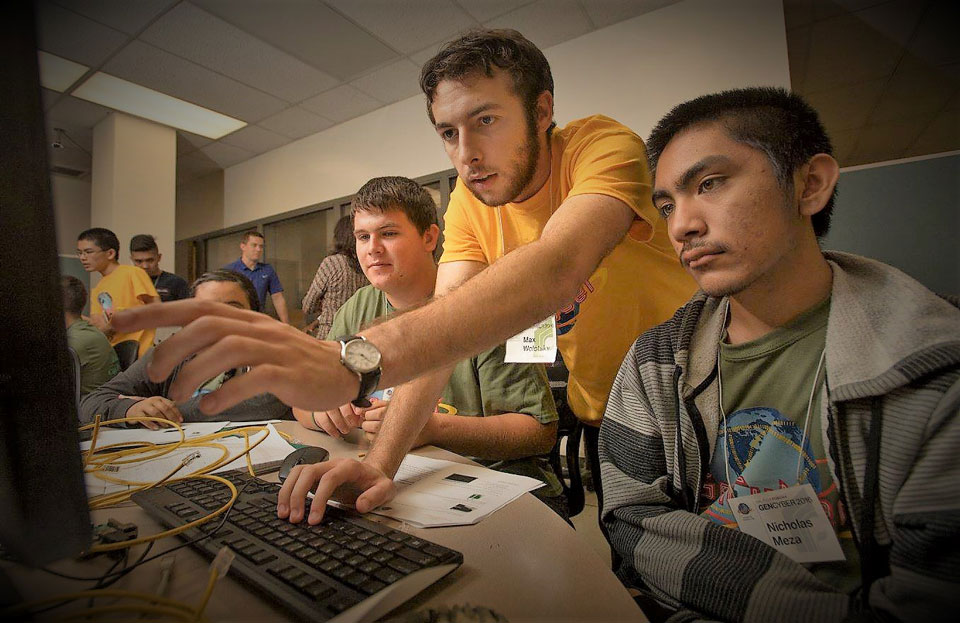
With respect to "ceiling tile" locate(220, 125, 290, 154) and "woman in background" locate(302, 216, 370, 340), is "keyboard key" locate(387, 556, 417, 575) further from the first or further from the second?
"ceiling tile" locate(220, 125, 290, 154)

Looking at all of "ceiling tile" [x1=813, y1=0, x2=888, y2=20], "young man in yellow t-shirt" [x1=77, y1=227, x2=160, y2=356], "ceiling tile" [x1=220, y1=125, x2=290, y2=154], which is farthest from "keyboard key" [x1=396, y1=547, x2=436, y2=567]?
"ceiling tile" [x1=813, y1=0, x2=888, y2=20]

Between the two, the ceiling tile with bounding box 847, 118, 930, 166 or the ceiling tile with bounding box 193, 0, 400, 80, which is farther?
the ceiling tile with bounding box 847, 118, 930, 166

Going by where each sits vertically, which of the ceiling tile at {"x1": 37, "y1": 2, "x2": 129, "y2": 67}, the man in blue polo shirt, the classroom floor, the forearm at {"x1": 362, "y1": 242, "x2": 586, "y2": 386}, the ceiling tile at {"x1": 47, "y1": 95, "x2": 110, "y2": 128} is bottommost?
the classroom floor

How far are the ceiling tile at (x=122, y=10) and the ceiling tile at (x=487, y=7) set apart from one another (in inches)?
53.6

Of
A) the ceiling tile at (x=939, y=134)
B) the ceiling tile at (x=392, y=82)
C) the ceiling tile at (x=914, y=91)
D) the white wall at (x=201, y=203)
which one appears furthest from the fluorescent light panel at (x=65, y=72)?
the ceiling tile at (x=939, y=134)

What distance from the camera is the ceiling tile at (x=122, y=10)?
2.08m

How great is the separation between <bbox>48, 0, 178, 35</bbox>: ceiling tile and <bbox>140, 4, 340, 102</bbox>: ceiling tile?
0.04 metres

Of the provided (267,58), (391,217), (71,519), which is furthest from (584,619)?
(267,58)

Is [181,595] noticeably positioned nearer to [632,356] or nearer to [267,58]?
[632,356]

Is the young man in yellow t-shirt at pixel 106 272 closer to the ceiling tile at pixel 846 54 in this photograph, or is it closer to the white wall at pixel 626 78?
the white wall at pixel 626 78

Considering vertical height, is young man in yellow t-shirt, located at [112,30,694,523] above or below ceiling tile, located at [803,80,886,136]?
below

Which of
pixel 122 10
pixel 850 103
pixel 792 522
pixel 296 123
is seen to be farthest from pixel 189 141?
pixel 850 103

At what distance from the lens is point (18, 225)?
0.33 m

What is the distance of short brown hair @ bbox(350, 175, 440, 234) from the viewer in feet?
4.50
